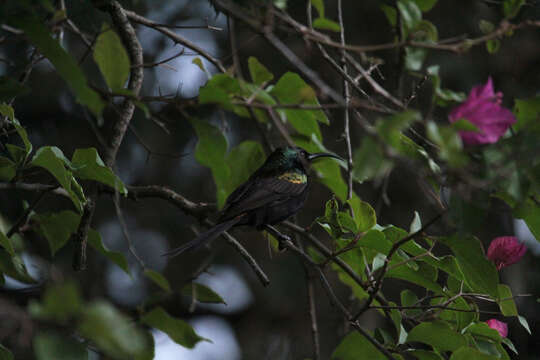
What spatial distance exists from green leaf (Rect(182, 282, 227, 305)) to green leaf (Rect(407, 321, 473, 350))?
0.88 metres

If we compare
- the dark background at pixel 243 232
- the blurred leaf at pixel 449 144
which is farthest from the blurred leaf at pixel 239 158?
the dark background at pixel 243 232

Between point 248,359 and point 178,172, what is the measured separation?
8.05ft

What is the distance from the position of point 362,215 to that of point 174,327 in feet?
3.20

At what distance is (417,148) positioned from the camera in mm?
2219

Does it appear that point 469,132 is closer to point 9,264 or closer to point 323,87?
point 323,87

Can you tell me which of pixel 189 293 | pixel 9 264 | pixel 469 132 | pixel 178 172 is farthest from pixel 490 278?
pixel 178 172

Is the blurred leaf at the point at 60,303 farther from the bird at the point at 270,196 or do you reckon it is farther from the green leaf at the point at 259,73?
the bird at the point at 270,196

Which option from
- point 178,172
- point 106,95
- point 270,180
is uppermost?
point 106,95

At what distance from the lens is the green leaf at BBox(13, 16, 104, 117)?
1.62 m

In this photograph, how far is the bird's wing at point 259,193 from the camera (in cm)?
376

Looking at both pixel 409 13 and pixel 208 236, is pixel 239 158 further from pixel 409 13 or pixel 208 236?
pixel 208 236

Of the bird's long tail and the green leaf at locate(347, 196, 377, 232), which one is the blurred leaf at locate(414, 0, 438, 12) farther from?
the bird's long tail

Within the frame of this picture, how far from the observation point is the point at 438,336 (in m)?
2.43

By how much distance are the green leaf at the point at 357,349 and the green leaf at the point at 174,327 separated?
801 mm
